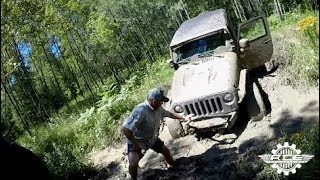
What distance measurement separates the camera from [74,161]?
7.38m

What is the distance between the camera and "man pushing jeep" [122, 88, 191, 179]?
540cm

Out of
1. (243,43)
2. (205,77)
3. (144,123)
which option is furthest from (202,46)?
(144,123)

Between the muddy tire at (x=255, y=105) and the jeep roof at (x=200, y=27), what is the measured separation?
164 centimetres

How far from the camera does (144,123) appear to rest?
5.60 m

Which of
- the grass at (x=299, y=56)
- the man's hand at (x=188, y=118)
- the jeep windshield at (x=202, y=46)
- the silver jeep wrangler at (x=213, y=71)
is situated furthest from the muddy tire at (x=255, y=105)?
the jeep windshield at (x=202, y=46)

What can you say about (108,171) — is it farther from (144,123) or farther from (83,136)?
(83,136)

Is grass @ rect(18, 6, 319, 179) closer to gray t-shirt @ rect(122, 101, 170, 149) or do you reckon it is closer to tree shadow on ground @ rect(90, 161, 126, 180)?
tree shadow on ground @ rect(90, 161, 126, 180)

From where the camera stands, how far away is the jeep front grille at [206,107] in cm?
636

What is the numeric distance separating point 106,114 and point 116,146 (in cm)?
126

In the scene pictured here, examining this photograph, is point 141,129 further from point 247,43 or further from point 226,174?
point 247,43

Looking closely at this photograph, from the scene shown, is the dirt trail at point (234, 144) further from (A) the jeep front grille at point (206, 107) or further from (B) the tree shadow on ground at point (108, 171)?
(A) the jeep front grille at point (206, 107)

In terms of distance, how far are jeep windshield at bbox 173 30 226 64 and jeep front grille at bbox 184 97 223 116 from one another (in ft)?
4.67

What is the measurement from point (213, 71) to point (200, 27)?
148 cm

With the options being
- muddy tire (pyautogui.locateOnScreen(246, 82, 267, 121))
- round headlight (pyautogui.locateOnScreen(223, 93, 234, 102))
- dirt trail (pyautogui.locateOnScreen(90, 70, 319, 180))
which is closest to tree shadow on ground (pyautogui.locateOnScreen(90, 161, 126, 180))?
dirt trail (pyautogui.locateOnScreen(90, 70, 319, 180))
